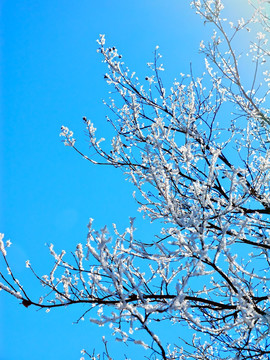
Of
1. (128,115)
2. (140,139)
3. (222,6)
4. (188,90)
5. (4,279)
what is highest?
(222,6)

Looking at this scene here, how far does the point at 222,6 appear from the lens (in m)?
4.86

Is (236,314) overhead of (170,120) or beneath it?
beneath

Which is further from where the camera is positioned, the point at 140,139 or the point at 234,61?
the point at 140,139

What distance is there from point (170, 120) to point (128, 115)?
2.89 feet

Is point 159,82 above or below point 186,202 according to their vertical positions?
above

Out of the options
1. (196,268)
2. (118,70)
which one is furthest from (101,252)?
(118,70)

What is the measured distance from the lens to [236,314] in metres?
3.41

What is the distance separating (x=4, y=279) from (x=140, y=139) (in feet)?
10.3

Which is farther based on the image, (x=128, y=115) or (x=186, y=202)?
(x=128, y=115)

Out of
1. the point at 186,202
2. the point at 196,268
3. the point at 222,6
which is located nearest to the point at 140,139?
the point at 186,202

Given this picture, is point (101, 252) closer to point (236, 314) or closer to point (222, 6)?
point (236, 314)

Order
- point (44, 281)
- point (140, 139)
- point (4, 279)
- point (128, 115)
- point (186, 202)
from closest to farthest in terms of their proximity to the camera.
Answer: point (4, 279) < point (44, 281) < point (186, 202) < point (140, 139) < point (128, 115)

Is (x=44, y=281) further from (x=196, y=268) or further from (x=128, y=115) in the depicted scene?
(x=128, y=115)

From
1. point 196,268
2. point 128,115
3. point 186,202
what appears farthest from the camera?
point 128,115
